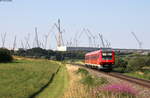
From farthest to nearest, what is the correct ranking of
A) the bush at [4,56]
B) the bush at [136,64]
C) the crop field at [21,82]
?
the bush at [4,56]
the bush at [136,64]
the crop field at [21,82]

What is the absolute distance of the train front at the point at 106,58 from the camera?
45875 mm

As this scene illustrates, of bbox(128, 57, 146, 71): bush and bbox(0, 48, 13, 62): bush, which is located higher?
bbox(0, 48, 13, 62): bush

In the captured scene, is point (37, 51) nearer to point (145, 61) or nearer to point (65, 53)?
point (65, 53)

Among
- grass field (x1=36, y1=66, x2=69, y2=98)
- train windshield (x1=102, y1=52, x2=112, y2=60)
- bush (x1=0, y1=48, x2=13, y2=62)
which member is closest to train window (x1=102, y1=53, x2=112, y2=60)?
train windshield (x1=102, y1=52, x2=112, y2=60)

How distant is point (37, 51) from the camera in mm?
172750

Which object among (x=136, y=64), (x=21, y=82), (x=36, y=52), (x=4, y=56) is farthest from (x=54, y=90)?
(x=36, y=52)

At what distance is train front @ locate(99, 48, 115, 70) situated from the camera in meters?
45.9

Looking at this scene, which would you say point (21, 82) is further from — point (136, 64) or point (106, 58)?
point (136, 64)

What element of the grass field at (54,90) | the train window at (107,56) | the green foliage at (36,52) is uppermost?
the green foliage at (36,52)

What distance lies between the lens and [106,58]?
46062 millimetres

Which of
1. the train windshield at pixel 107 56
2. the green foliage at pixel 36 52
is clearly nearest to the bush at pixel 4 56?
the train windshield at pixel 107 56

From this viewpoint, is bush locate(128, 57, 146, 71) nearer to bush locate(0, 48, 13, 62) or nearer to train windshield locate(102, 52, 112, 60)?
train windshield locate(102, 52, 112, 60)

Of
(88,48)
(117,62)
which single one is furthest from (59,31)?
(117,62)

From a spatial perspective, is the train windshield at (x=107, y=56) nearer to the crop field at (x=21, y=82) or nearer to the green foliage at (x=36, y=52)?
the crop field at (x=21, y=82)
